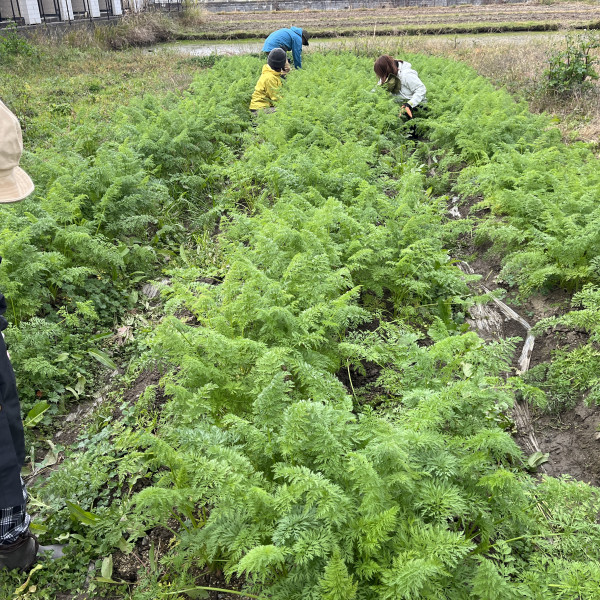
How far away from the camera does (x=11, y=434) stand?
262 centimetres

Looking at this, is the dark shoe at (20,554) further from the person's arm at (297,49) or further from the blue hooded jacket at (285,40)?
the person's arm at (297,49)

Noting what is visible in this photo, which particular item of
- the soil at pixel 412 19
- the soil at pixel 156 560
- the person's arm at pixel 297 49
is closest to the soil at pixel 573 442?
the soil at pixel 156 560

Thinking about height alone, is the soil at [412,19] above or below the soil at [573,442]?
above

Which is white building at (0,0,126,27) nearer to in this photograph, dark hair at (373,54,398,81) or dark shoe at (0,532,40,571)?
dark hair at (373,54,398,81)

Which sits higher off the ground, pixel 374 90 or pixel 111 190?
pixel 374 90

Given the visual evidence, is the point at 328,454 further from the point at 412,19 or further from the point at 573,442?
the point at 412,19

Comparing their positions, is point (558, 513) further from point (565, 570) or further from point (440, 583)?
point (440, 583)

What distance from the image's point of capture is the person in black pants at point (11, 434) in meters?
2.35

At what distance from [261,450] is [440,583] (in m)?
1.09

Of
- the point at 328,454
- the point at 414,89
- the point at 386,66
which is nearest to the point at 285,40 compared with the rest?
the point at 386,66

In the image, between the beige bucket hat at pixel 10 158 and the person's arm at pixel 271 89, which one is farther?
the person's arm at pixel 271 89

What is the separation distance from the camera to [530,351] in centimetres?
461

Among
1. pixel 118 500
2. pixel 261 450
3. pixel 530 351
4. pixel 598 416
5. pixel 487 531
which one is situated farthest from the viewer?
pixel 530 351

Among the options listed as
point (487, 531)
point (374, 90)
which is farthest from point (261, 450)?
point (374, 90)
